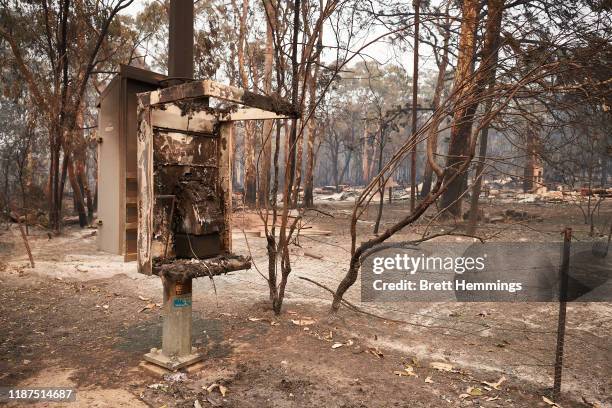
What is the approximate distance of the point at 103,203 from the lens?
4.00m

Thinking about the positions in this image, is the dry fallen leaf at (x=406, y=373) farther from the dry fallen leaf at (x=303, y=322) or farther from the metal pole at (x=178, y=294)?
the metal pole at (x=178, y=294)

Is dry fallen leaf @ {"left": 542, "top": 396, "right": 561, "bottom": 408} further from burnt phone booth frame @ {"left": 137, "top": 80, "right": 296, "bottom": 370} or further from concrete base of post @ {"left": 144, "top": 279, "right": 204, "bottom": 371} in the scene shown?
concrete base of post @ {"left": 144, "top": 279, "right": 204, "bottom": 371}

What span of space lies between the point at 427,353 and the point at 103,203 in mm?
3381

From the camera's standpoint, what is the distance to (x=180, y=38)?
144 inches

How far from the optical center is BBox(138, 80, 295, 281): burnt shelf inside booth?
3.40 m

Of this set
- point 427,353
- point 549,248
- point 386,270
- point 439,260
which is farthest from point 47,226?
point 549,248

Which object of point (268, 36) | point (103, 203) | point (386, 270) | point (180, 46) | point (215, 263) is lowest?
point (386, 270)

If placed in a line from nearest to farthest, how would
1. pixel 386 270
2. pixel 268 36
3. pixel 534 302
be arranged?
1. pixel 534 302
2. pixel 386 270
3. pixel 268 36

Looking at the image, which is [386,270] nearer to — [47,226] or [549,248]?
[549,248]

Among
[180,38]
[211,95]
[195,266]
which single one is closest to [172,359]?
[195,266]

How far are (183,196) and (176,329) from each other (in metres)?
1.14

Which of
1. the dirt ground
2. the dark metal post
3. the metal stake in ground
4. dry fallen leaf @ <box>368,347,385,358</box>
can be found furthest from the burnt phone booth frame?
the metal stake in ground

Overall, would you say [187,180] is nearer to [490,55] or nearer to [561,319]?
[490,55]

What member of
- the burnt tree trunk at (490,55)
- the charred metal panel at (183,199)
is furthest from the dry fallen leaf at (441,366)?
the charred metal panel at (183,199)
